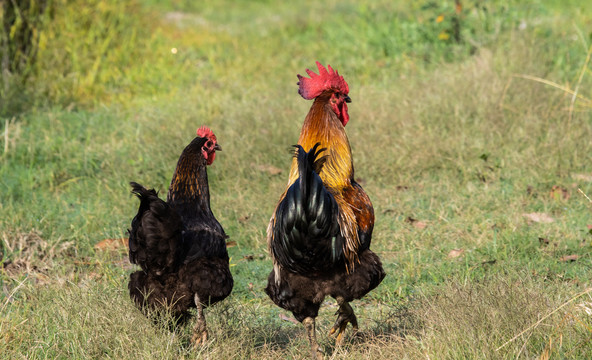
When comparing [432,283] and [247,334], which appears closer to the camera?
[247,334]

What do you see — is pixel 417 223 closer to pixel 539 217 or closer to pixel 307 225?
pixel 539 217

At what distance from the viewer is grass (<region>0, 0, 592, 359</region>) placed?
3.63 meters

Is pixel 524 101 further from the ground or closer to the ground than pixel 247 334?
further from the ground

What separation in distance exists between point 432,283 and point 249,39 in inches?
Answer: 307

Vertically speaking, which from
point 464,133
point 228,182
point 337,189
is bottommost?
point 228,182

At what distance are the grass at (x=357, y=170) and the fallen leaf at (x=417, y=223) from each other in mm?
18

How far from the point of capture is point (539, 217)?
18.4ft

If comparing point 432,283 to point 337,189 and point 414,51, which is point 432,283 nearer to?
point 337,189

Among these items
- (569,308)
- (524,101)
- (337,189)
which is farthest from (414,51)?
(569,308)

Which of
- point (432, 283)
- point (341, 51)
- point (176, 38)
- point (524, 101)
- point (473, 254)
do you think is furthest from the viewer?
point (176, 38)

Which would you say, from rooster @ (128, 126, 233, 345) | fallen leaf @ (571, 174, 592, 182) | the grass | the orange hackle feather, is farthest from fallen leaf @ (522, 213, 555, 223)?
rooster @ (128, 126, 233, 345)

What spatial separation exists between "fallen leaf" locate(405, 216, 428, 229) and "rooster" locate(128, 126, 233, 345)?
206cm

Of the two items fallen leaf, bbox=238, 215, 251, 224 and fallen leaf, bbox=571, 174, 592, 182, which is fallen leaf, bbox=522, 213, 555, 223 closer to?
fallen leaf, bbox=571, 174, 592, 182

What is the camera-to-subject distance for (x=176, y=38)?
455 inches
